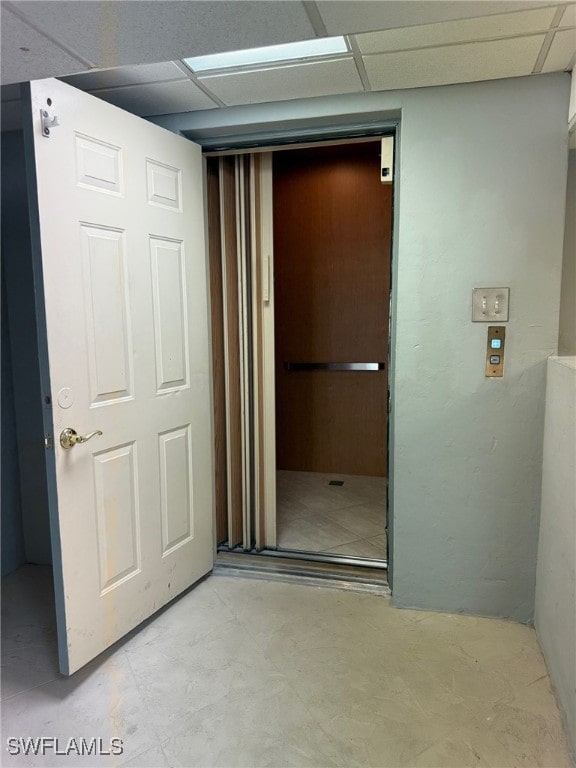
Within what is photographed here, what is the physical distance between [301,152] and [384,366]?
185 cm

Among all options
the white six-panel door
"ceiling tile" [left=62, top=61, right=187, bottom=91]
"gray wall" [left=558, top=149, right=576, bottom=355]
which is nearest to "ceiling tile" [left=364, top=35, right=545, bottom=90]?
"gray wall" [left=558, top=149, right=576, bottom=355]

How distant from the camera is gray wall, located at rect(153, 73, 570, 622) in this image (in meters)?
2.02

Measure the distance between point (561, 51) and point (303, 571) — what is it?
2.54 metres

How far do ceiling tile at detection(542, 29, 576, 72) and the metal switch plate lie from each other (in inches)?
39.3

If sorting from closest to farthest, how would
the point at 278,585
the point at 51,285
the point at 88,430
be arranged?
1. the point at 51,285
2. the point at 88,430
3. the point at 278,585

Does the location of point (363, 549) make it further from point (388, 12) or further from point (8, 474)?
point (388, 12)

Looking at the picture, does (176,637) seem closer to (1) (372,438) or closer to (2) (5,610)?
(2) (5,610)

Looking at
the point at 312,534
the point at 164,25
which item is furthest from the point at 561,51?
the point at 312,534

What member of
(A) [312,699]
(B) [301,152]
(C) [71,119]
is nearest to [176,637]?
(A) [312,699]

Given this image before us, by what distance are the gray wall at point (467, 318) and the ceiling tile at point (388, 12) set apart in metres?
0.94

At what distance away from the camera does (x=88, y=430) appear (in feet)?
6.12

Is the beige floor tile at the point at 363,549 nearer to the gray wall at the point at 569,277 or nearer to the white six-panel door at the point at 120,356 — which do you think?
the white six-panel door at the point at 120,356

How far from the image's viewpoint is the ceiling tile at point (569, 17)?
1482 millimetres

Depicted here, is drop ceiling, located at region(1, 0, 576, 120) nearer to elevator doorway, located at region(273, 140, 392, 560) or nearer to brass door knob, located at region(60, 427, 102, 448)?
brass door knob, located at region(60, 427, 102, 448)
